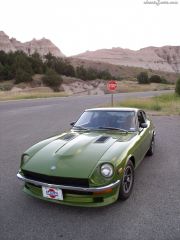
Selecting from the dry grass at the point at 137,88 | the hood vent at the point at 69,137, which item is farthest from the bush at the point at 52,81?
the hood vent at the point at 69,137

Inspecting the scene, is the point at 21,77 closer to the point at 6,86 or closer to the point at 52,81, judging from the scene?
the point at 6,86

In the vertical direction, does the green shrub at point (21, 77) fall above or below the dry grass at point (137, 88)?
above

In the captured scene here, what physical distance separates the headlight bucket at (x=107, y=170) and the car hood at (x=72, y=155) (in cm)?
13

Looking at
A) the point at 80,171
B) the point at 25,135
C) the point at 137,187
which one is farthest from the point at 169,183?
the point at 25,135

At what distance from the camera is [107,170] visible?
3355 millimetres

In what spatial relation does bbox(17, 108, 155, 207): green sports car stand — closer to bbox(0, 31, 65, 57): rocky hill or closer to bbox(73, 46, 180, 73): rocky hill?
bbox(0, 31, 65, 57): rocky hill

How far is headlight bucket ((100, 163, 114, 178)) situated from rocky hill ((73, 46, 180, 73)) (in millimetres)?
134874

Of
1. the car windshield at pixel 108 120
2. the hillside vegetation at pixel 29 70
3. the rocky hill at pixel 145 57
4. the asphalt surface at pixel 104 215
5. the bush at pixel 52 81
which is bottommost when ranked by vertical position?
the asphalt surface at pixel 104 215

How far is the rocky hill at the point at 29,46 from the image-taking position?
100988 mm

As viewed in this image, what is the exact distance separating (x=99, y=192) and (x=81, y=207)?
0.50m

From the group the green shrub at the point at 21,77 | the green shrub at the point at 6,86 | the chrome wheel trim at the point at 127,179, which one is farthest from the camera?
the green shrub at the point at 21,77

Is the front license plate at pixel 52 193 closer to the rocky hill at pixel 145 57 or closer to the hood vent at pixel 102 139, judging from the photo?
the hood vent at pixel 102 139

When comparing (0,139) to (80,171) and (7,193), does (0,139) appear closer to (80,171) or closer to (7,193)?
(7,193)

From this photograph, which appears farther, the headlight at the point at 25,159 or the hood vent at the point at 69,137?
the hood vent at the point at 69,137
